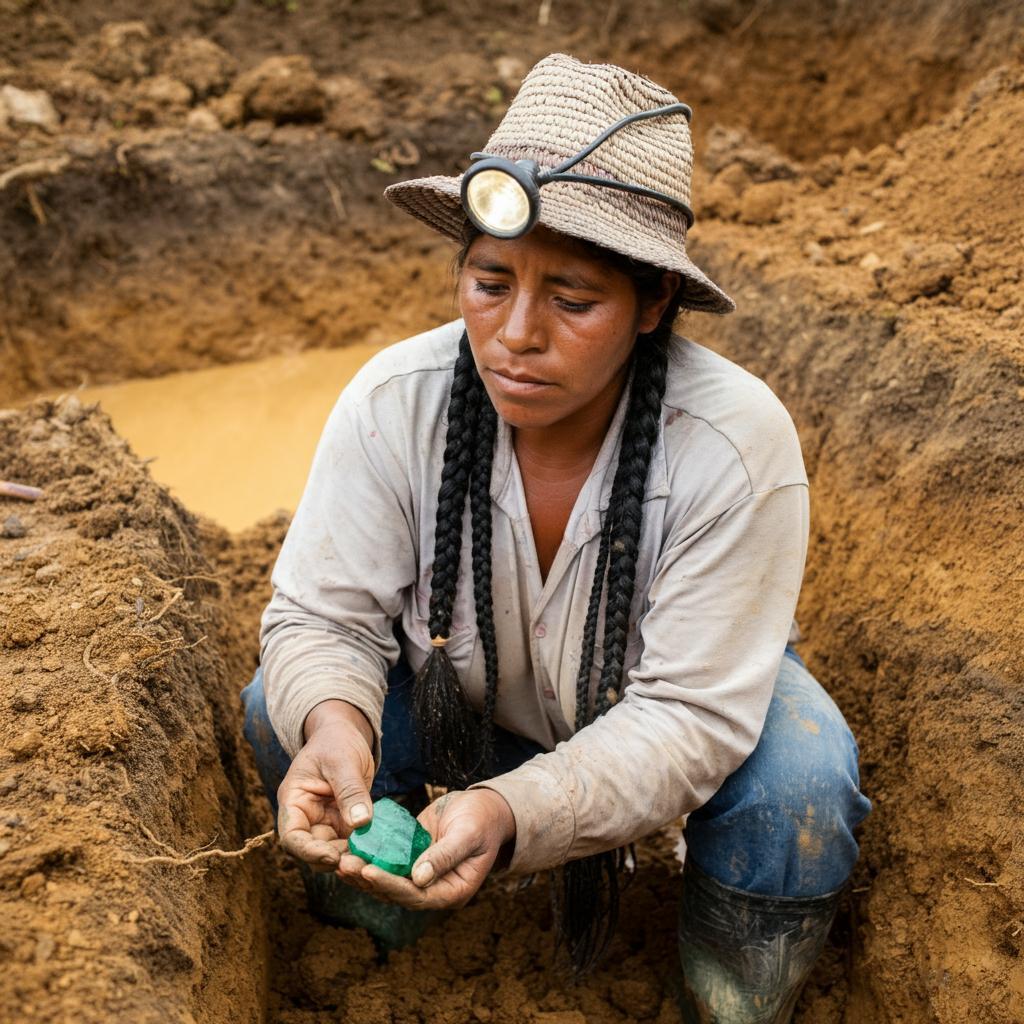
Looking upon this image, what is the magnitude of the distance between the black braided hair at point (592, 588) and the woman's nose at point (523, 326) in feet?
0.50

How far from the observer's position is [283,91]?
17.7ft

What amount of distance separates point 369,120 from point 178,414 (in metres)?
1.74

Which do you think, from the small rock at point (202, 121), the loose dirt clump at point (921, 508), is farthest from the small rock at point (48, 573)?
the small rock at point (202, 121)

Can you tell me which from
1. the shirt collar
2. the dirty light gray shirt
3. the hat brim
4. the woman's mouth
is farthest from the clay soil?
the hat brim

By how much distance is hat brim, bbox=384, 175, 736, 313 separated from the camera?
5.81ft

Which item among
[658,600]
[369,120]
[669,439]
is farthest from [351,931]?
[369,120]

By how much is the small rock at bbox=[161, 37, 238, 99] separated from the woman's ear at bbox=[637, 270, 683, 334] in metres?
4.23

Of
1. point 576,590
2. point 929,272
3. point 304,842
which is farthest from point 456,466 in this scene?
point 929,272

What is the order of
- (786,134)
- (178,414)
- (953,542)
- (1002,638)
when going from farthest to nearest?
1. (786,134)
2. (178,414)
3. (953,542)
4. (1002,638)

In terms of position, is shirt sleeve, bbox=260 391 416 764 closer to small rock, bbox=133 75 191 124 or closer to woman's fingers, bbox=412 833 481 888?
woman's fingers, bbox=412 833 481 888

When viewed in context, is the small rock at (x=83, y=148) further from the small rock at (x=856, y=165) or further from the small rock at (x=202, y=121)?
the small rock at (x=856, y=165)

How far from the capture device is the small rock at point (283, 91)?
17.7ft

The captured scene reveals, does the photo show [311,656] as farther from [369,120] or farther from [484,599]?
[369,120]

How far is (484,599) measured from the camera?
7.22 ft
